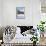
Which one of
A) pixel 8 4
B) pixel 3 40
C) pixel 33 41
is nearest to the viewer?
pixel 33 41

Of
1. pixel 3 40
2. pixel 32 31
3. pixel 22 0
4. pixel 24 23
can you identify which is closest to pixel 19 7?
pixel 22 0

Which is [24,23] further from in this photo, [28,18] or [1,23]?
[1,23]

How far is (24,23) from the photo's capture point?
243 inches

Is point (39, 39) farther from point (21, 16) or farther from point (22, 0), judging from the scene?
point (22, 0)

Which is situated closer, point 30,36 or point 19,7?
point 30,36

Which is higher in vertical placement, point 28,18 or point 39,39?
point 28,18

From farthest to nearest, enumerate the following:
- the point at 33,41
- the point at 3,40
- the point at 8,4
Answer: the point at 8,4 → the point at 3,40 → the point at 33,41

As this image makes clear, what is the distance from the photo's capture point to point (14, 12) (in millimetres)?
6234

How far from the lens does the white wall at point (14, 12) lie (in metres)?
6.15

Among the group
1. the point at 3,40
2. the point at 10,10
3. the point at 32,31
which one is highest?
the point at 10,10

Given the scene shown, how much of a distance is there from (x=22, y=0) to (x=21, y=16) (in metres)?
0.74

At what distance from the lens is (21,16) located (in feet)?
20.3

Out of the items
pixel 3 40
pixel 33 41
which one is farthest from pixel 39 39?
pixel 3 40

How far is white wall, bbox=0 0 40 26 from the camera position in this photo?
20.2ft
